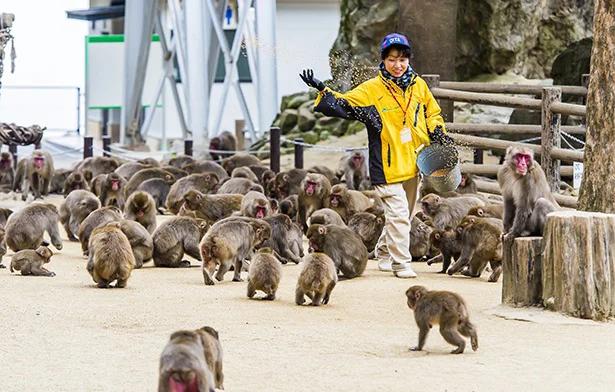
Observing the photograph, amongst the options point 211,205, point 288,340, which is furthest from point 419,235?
point 288,340

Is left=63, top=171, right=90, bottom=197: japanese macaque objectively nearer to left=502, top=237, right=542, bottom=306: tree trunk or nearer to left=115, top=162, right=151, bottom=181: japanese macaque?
left=115, top=162, right=151, bottom=181: japanese macaque

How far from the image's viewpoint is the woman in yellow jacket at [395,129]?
1087 cm

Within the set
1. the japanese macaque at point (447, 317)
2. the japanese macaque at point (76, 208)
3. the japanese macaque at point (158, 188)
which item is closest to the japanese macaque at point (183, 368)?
the japanese macaque at point (447, 317)

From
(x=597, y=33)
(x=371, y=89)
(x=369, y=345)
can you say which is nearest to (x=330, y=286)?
(x=369, y=345)

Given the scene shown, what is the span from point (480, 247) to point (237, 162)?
1014 cm

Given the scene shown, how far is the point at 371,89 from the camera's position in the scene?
1095cm

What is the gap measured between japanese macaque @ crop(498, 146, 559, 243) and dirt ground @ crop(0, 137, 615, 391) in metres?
0.69

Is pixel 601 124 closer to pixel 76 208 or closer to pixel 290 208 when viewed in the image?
pixel 290 208

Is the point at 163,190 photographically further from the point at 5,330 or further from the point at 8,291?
the point at 5,330

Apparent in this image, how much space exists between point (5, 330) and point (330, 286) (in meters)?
2.52

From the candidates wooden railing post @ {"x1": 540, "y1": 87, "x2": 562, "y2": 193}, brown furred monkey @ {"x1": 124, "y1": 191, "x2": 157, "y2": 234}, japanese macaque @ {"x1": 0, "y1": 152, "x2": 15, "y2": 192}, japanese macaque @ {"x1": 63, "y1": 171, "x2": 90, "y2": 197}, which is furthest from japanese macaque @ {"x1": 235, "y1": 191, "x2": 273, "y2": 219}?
japanese macaque @ {"x1": 0, "y1": 152, "x2": 15, "y2": 192}

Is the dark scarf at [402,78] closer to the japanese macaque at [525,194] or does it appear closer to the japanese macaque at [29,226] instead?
the japanese macaque at [525,194]

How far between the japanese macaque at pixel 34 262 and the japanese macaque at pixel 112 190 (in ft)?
15.5

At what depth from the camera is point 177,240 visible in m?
11.6
